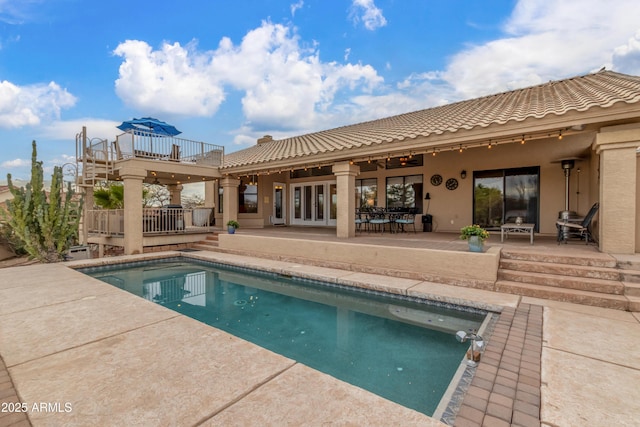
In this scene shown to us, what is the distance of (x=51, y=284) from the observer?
18.7 ft

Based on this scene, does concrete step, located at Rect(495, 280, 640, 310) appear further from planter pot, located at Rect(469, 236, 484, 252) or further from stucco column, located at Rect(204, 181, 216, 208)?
stucco column, located at Rect(204, 181, 216, 208)

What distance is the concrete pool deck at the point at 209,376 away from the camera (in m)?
2.07

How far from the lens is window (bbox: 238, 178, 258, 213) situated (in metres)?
15.3

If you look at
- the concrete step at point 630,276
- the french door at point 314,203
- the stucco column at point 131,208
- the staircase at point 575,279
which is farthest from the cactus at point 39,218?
the concrete step at point 630,276

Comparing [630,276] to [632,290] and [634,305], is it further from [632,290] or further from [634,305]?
[634,305]

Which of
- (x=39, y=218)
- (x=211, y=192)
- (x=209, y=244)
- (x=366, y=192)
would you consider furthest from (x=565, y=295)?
(x=211, y=192)

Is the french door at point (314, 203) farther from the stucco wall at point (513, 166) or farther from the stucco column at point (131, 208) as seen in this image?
the stucco column at point (131, 208)

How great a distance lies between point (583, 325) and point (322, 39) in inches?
633


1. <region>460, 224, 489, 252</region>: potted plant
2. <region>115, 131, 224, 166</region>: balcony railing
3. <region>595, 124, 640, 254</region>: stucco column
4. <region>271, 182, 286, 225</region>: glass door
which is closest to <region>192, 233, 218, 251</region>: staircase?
<region>115, 131, 224, 166</region>: balcony railing

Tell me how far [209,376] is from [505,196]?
418 inches

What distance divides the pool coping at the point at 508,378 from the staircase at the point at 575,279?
0.97 m

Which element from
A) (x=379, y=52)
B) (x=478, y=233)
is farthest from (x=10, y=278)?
(x=379, y=52)

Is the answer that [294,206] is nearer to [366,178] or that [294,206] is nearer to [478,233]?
[366,178]

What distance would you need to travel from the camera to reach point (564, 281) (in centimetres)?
504
